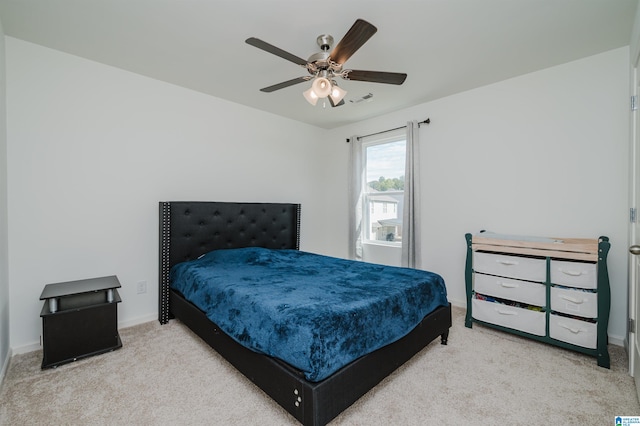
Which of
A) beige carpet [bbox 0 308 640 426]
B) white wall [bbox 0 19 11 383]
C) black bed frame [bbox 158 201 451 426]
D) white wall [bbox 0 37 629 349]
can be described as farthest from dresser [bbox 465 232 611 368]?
white wall [bbox 0 19 11 383]

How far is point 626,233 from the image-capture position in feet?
7.89

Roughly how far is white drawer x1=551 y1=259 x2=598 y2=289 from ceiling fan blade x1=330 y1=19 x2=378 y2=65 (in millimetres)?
2361

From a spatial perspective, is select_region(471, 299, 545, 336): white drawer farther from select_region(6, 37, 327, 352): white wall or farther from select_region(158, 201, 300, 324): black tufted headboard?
select_region(6, 37, 327, 352): white wall

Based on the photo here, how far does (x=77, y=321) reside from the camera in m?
2.17

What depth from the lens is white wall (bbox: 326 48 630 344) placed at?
8.07 ft

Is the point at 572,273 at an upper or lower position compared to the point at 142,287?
upper

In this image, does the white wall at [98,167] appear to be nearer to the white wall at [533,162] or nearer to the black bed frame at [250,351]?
the black bed frame at [250,351]

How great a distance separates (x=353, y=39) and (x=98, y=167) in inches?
101

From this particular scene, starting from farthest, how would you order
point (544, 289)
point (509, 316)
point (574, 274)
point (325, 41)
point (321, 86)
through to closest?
point (509, 316) → point (544, 289) → point (574, 274) → point (325, 41) → point (321, 86)

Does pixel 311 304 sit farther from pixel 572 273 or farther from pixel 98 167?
pixel 98 167

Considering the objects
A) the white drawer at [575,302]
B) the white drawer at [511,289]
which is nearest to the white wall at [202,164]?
the white drawer at [575,302]

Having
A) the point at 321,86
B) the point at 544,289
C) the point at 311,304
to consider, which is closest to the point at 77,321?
the point at 311,304

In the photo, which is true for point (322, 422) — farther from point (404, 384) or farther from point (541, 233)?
point (541, 233)

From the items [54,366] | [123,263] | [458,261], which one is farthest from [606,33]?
[54,366]
